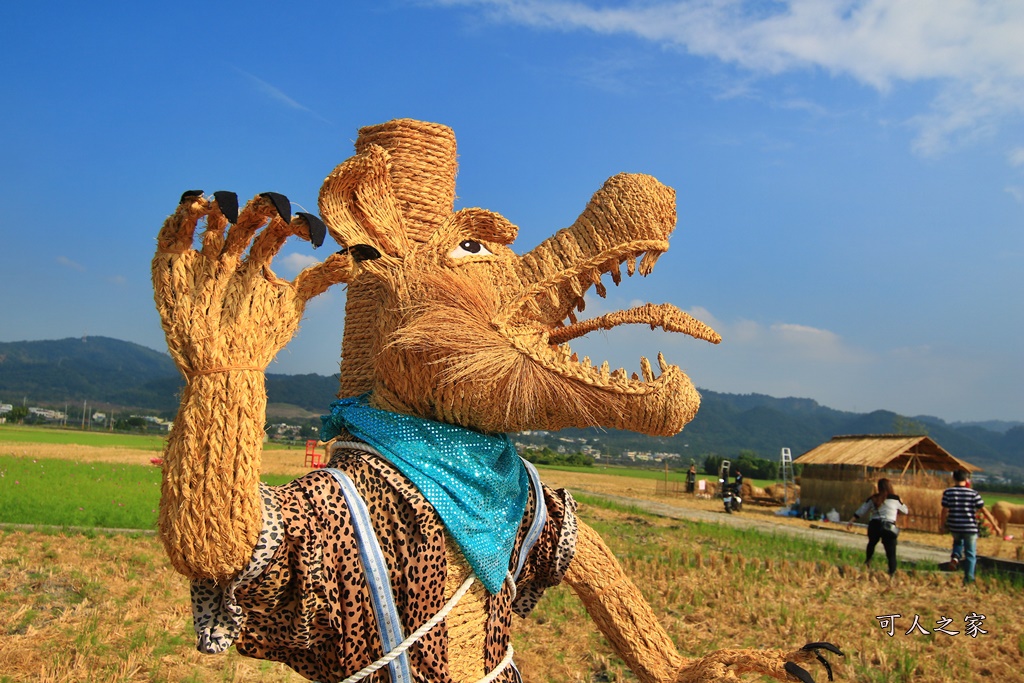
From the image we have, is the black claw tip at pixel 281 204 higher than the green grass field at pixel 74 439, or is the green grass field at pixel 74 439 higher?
the black claw tip at pixel 281 204

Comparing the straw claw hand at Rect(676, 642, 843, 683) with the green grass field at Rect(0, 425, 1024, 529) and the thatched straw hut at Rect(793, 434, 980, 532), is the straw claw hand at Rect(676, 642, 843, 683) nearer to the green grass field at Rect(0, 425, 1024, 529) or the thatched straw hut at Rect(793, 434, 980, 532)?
the green grass field at Rect(0, 425, 1024, 529)

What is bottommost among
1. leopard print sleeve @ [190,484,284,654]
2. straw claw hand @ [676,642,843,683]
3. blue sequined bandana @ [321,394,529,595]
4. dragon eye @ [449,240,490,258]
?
straw claw hand @ [676,642,843,683]

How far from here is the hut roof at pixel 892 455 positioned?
15.6 meters

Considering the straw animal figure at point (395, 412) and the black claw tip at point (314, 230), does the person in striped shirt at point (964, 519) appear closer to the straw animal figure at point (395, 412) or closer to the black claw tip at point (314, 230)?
the straw animal figure at point (395, 412)

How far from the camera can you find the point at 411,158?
218cm

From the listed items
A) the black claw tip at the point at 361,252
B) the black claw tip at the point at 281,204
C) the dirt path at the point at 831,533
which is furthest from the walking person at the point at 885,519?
the black claw tip at the point at 281,204

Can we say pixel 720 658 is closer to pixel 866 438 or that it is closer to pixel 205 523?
pixel 205 523

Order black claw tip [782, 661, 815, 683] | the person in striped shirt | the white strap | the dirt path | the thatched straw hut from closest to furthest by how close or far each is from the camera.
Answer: the white strap < black claw tip [782, 661, 815, 683] < the person in striped shirt < the dirt path < the thatched straw hut

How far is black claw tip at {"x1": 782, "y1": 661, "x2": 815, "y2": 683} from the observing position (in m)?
1.88

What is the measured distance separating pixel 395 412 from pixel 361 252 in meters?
0.40

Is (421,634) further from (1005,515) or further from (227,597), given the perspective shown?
(1005,515)

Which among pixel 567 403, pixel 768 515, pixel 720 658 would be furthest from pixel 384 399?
pixel 768 515

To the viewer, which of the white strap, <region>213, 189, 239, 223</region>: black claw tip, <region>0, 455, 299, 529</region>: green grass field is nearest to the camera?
<region>213, 189, 239, 223</region>: black claw tip

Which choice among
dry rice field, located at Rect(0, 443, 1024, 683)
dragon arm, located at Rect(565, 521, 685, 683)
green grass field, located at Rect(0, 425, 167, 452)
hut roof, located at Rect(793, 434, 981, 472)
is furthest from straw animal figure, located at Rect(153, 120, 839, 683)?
green grass field, located at Rect(0, 425, 167, 452)
